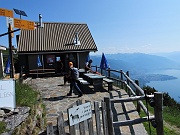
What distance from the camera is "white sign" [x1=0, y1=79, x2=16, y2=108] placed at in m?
4.60

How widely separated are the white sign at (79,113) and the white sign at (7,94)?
1.75 meters

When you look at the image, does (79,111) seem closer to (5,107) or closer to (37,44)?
(5,107)

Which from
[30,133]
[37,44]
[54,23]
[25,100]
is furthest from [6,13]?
[54,23]

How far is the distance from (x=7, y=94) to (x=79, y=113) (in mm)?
1912

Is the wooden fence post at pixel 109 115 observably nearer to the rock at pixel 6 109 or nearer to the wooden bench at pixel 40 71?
the rock at pixel 6 109

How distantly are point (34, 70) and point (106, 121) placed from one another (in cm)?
1613

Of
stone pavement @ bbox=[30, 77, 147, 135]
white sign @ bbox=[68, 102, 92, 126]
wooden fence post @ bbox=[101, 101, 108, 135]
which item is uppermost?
white sign @ bbox=[68, 102, 92, 126]

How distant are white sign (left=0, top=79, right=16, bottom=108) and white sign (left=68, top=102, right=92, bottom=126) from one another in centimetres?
175

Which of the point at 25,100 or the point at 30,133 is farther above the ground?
the point at 25,100

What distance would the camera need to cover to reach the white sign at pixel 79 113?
3609mm

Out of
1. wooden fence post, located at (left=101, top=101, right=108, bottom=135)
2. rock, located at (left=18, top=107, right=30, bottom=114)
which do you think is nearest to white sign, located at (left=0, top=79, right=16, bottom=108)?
rock, located at (left=18, top=107, right=30, bottom=114)

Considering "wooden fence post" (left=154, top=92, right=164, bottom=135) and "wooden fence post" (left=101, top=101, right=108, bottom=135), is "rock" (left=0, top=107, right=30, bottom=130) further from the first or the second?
"wooden fence post" (left=154, top=92, right=164, bottom=135)

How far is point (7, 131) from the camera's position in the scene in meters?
3.83

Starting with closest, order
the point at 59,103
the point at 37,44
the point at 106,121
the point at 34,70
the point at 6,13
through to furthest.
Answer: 1. the point at 106,121
2. the point at 6,13
3. the point at 59,103
4. the point at 34,70
5. the point at 37,44
